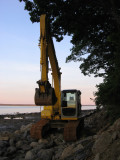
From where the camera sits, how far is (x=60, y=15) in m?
15.7

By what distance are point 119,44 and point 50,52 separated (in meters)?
5.06

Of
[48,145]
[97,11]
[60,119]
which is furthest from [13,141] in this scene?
[97,11]

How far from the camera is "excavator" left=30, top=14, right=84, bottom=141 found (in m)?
12.0

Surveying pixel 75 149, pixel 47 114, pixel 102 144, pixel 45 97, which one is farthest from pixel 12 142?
pixel 102 144

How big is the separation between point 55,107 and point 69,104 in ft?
3.91

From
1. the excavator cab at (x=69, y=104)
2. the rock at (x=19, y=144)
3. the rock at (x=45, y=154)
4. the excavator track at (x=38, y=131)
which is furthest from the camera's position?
the excavator cab at (x=69, y=104)

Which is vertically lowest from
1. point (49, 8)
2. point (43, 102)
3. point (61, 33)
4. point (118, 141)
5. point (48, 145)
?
point (48, 145)

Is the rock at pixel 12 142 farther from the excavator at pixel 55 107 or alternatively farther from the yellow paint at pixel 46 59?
the yellow paint at pixel 46 59

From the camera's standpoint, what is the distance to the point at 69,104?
14023mm

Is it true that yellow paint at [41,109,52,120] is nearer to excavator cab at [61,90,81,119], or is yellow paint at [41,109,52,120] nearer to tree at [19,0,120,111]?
excavator cab at [61,90,81,119]

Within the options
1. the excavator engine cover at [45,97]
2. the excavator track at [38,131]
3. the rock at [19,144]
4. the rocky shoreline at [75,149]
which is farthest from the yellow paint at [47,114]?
the excavator engine cover at [45,97]

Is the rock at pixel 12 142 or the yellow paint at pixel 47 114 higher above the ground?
the yellow paint at pixel 47 114

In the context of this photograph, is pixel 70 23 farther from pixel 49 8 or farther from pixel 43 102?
pixel 43 102

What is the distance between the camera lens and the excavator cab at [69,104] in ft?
45.1
